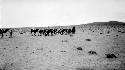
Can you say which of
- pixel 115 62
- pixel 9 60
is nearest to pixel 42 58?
pixel 9 60

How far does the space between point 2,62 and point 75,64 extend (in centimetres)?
637

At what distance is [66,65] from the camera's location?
13922 mm

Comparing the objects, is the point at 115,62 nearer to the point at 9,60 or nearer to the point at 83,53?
the point at 83,53

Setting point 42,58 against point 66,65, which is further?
point 42,58

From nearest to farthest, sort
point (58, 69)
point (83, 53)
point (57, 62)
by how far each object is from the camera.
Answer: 1. point (58, 69)
2. point (57, 62)
3. point (83, 53)

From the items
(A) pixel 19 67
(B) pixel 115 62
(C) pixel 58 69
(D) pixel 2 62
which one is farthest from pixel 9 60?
(B) pixel 115 62

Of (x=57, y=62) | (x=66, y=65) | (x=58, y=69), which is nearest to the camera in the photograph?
(x=58, y=69)

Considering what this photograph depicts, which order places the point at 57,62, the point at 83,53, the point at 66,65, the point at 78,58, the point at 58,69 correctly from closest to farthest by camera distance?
1. the point at 58,69
2. the point at 66,65
3. the point at 57,62
4. the point at 78,58
5. the point at 83,53

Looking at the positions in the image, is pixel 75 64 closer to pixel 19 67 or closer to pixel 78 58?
pixel 78 58

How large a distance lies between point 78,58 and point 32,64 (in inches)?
172

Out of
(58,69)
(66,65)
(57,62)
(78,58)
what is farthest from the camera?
(78,58)

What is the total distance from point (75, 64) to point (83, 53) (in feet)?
13.2

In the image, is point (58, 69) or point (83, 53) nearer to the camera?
point (58, 69)

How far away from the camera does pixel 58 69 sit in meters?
13.0
